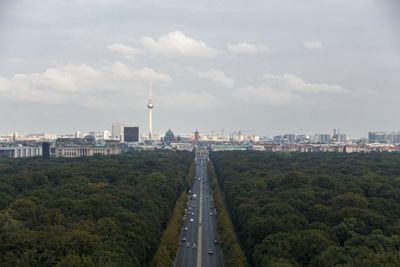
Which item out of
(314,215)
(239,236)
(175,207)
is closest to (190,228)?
(175,207)

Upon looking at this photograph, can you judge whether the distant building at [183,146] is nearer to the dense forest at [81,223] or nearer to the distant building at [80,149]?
the distant building at [80,149]

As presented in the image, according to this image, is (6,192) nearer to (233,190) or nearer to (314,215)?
(233,190)

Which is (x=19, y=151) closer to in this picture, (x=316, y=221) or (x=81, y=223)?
(x=81, y=223)

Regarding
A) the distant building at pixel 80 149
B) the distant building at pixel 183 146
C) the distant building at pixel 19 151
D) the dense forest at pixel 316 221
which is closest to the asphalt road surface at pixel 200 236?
the dense forest at pixel 316 221

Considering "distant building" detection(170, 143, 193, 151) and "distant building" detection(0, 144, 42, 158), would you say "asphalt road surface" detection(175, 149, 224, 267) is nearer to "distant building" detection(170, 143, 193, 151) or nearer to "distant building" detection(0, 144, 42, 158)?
"distant building" detection(0, 144, 42, 158)

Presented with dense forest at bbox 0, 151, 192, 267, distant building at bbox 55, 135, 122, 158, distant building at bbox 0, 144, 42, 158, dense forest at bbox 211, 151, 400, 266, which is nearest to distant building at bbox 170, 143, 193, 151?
distant building at bbox 55, 135, 122, 158
